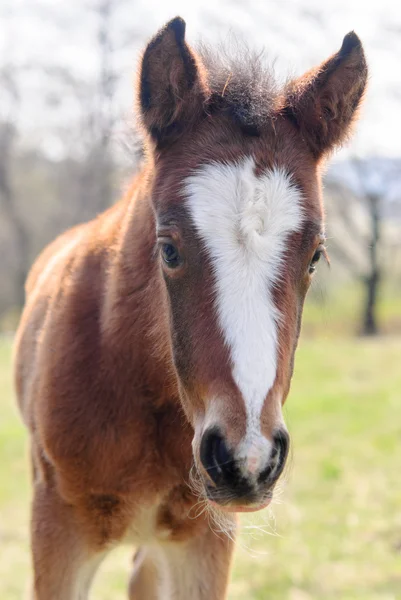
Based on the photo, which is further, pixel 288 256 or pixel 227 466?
pixel 288 256

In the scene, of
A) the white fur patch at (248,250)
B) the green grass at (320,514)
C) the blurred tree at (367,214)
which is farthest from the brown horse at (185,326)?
the blurred tree at (367,214)

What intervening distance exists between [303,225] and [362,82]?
77 cm

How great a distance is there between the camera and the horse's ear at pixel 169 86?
8.49 ft

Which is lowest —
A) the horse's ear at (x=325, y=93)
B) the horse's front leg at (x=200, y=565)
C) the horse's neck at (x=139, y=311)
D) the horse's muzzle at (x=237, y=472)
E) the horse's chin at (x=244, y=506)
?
the horse's front leg at (x=200, y=565)

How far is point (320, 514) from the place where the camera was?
20.4ft

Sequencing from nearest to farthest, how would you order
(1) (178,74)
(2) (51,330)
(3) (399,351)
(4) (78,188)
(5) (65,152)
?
(1) (178,74), (2) (51,330), (3) (399,351), (5) (65,152), (4) (78,188)

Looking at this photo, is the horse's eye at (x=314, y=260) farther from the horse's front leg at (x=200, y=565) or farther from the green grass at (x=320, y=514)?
the horse's front leg at (x=200, y=565)

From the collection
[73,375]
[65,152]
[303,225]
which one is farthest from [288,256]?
[65,152]

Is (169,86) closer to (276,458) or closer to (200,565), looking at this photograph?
(276,458)

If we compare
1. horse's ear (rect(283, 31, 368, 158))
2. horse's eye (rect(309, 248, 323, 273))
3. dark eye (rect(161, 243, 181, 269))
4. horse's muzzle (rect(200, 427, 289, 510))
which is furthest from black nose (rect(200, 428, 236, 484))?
horse's ear (rect(283, 31, 368, 158))

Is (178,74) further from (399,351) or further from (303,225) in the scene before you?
(399,351)

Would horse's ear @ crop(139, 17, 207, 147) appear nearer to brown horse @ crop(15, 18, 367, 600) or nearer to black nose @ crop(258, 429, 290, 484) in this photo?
brown horse @ crop(15, 18, 367, 600)

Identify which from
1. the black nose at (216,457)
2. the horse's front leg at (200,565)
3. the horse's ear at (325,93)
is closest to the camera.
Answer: the black nose at (216,457)

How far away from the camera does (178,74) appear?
104 inches
